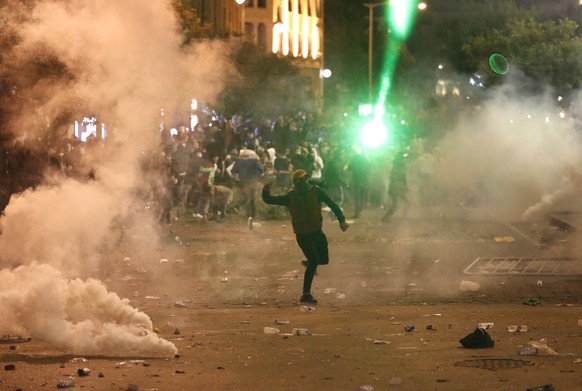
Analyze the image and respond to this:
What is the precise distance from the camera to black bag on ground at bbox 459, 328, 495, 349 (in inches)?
408

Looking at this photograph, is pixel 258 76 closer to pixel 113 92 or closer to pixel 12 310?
pixel 113 92

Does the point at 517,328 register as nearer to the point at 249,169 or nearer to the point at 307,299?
the point at 307,299

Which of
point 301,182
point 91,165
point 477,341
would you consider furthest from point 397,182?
point 477,341

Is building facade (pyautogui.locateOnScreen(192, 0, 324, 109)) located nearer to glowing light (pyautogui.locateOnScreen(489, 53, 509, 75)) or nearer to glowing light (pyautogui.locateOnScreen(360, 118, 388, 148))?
glowing light (pyautogui.locateOnScreen(489, 53, 509, 75))

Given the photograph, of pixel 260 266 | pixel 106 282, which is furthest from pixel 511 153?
pixel 106 282

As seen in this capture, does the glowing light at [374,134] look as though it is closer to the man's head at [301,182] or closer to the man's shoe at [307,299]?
the man's head at [301,182]

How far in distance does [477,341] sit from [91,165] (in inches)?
278

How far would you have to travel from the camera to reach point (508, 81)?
2140 inches

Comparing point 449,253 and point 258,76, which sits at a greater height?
point 258,76

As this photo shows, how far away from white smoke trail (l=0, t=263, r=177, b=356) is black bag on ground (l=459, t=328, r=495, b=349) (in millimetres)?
2499

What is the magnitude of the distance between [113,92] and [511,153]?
2664 centimetres

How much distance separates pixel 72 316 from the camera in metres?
10.5

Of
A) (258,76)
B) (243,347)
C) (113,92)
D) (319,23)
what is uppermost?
(319,23)

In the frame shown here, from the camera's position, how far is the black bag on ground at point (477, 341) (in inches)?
408
